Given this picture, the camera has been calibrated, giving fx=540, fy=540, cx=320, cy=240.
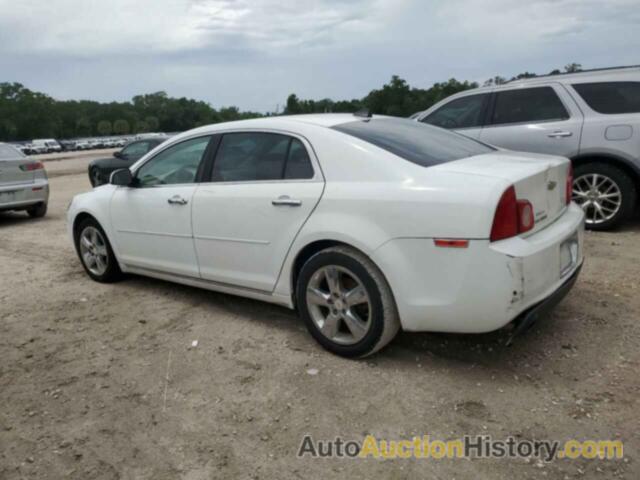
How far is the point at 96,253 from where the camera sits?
5.34 meters

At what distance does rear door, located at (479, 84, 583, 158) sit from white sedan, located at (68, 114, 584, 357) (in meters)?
2.96

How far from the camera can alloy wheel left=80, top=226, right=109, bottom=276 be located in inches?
208

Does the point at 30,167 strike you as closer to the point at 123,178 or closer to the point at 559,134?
the point at 123,178

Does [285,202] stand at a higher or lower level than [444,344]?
higher

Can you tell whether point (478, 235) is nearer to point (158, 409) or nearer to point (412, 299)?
point (412, 299)

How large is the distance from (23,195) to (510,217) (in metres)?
9.16

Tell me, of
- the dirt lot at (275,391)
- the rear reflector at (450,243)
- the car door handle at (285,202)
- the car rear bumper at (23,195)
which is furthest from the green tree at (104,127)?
the rear reflector at (450,243)

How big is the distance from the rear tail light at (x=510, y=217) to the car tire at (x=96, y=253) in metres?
3.77

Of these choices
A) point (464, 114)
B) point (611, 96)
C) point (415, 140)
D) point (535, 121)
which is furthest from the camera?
point (464, 114)

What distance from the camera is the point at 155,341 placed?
397 cm

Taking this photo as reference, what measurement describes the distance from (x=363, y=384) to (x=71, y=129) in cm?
14535

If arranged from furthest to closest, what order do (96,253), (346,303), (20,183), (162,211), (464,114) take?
(20,183), (464,114), (96,253), (162,211), (346,303)

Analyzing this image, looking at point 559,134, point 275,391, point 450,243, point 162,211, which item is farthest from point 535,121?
point 275,391

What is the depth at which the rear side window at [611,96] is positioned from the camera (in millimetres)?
6168
